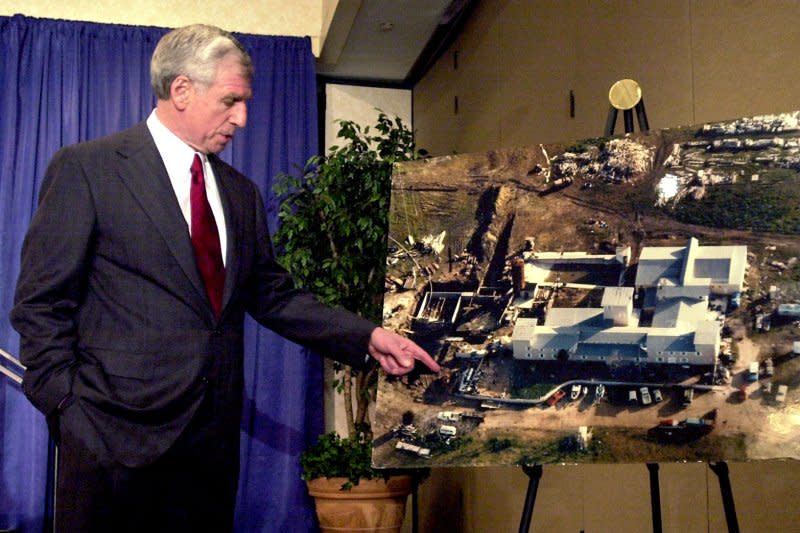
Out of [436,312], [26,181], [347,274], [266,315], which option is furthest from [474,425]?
[26,181]

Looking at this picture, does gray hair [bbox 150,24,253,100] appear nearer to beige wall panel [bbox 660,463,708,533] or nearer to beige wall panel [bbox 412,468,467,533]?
beige wall panel [bbox 660,463,708,533]

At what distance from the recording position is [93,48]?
5281 millimetres

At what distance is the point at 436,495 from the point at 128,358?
3743 mm

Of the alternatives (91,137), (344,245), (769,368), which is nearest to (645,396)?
(769,368)

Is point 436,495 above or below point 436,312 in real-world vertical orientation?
below

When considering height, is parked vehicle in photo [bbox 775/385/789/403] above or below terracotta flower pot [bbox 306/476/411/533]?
above

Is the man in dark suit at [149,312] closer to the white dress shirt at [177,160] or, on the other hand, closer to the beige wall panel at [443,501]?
the white dress shirt at [177,160]

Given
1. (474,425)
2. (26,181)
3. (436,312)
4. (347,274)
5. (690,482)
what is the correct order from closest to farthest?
(474,425)
(436,312)
(690,482)
(347,274)
(26,181)

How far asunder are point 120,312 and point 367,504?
8.38 ft

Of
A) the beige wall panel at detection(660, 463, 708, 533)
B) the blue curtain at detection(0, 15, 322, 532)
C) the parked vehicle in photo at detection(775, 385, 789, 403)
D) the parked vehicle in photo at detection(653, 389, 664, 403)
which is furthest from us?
the blue curtain at detection(0, 15, 322, 532)

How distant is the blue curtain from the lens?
16.3ft

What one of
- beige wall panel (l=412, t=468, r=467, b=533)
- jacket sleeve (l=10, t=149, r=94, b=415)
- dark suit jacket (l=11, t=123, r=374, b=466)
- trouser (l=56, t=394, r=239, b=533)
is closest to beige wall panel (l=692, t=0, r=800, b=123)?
dark suit jacket (l=11, t=123, r=374, b=466)

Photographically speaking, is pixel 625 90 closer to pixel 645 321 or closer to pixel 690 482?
pixel 645 321

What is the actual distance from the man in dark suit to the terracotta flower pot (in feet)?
7.22
